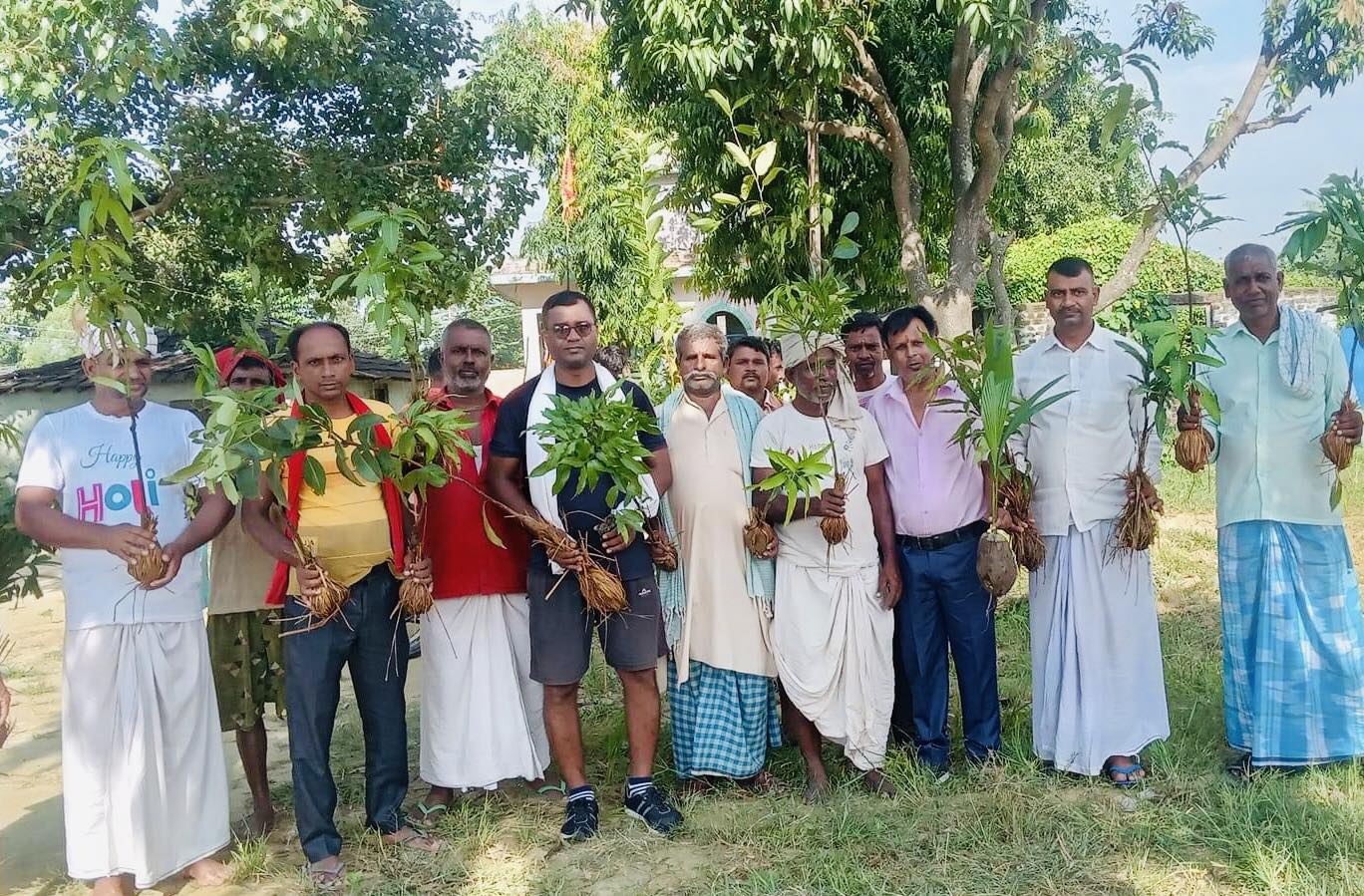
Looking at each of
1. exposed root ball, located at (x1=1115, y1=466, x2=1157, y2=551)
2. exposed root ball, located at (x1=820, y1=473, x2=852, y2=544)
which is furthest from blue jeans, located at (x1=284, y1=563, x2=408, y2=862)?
exposed root ball, located at (x1=1115, y1=466, x2=1157, y2=551)

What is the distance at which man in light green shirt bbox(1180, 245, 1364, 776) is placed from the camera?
3746 mm

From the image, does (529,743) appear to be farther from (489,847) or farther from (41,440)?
(41,440)

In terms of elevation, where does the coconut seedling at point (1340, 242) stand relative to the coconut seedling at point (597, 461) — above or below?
above

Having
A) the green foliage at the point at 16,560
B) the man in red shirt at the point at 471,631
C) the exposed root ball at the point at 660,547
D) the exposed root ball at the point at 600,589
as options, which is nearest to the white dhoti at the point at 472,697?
the man in red shirt at the point at 471,631

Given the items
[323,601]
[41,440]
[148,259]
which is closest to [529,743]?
[323,601]

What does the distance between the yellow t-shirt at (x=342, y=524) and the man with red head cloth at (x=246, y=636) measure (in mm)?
520

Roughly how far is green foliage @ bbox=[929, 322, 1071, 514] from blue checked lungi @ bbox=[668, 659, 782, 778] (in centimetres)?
118

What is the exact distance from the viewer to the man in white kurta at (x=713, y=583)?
382 centimetres

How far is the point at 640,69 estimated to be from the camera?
266 inches

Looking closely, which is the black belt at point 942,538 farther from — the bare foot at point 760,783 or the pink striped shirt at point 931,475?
the bare foot at point 760,783

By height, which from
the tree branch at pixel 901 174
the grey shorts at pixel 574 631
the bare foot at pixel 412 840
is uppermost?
the tree branch at pixel 901 174

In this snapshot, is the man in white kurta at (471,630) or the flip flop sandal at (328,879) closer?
the flip flop sandal at (328,879)

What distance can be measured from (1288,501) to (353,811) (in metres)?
3.81

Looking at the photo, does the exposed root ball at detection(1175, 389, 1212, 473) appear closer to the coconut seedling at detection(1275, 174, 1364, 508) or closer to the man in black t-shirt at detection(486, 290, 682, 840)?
the coconut seedling at detection(1275, 174, 1364, 508)
